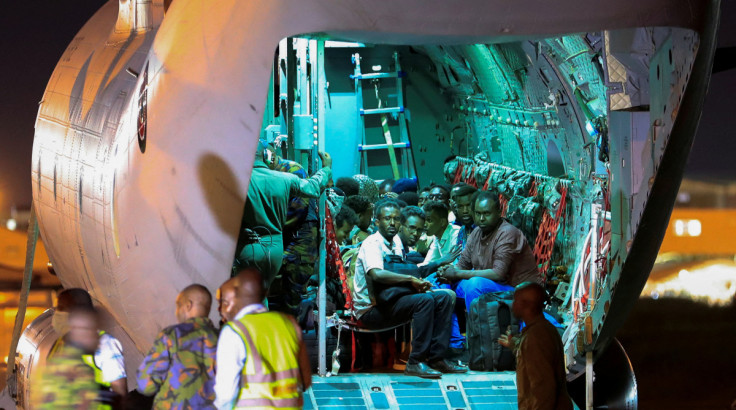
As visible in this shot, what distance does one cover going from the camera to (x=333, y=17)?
5.60 metres

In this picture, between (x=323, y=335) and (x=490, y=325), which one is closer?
(x=323, y=335)

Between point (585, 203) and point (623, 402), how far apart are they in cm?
144

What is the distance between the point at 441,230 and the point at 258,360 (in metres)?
4.69

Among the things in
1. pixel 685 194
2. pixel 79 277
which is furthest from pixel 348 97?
→ pixel 79 277

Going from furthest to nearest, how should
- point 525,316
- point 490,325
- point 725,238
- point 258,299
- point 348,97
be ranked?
point 725,238 < point 348,97 < point 490,325 < point 525,316 < point 258,299

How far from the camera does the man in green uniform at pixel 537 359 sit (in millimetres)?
5863

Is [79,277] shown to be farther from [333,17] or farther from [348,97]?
[348,97]

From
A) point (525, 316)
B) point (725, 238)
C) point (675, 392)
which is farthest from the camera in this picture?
point (725, 238)

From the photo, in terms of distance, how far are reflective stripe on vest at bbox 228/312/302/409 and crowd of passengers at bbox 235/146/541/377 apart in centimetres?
256

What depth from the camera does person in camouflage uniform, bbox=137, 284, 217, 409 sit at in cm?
502

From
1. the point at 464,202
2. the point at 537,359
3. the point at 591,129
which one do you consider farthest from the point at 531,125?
the point at 537,359

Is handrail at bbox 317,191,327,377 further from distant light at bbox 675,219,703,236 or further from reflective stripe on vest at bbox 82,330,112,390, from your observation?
distant light at bbox 675,219,703,236

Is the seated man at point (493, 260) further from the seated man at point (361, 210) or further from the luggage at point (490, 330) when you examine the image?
the seated man at point (361, 210)

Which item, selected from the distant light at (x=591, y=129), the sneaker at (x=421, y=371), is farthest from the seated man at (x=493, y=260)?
the distant light at (x=591, y=129)
